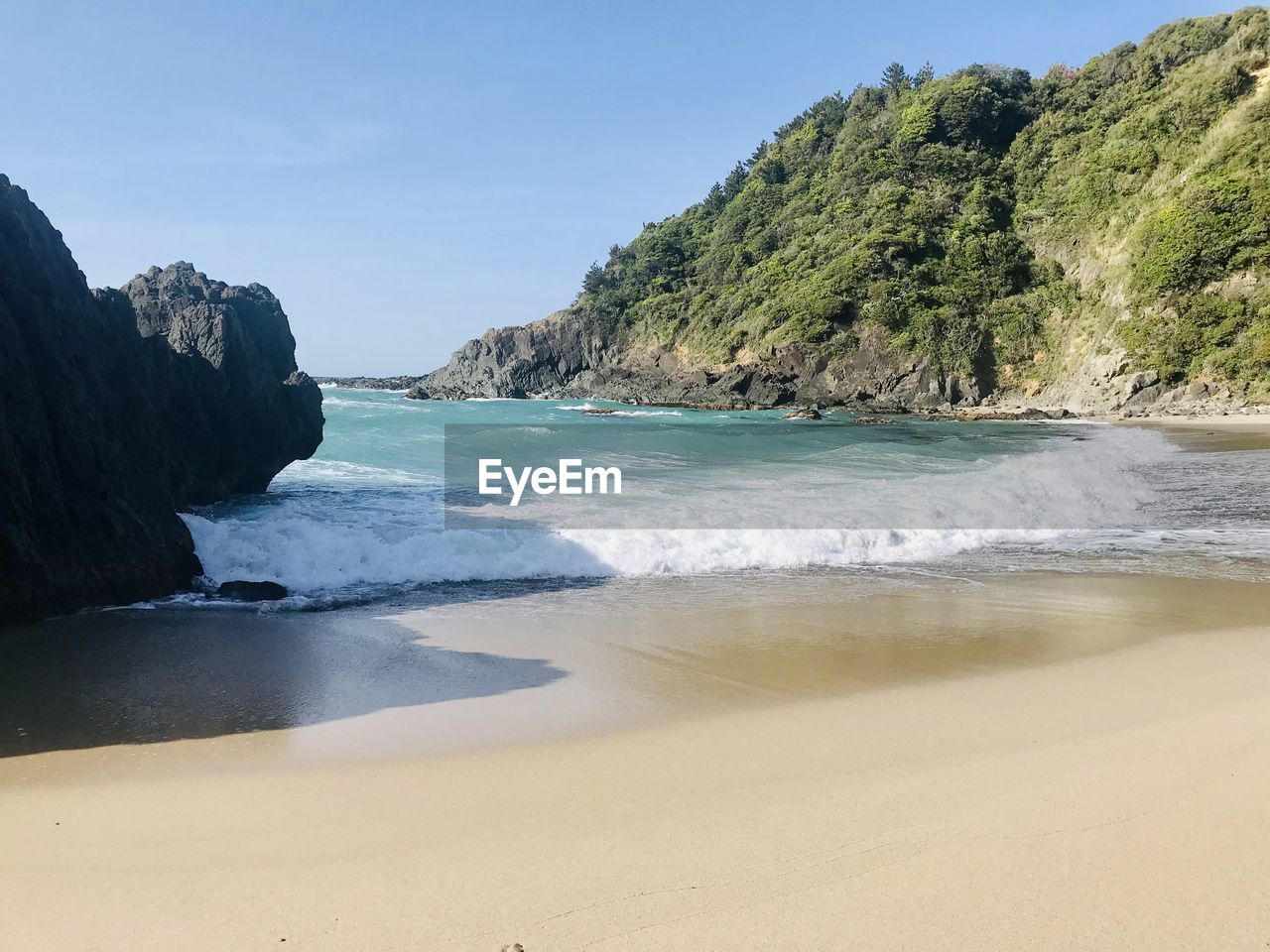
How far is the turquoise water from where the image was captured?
29.6ft

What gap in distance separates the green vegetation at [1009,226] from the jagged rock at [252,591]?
132 ft

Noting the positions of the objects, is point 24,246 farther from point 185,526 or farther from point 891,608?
point 891,608

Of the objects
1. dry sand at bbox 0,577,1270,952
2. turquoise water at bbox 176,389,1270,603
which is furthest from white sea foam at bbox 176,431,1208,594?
dry sand at bbox 0,577,1270,952

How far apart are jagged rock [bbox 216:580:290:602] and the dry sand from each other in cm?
363

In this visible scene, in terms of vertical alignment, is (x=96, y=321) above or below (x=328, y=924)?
above

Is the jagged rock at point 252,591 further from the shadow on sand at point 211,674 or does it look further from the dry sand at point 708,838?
the dry sand at point 708,838

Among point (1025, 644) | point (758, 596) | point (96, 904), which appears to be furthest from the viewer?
point (758, 596)

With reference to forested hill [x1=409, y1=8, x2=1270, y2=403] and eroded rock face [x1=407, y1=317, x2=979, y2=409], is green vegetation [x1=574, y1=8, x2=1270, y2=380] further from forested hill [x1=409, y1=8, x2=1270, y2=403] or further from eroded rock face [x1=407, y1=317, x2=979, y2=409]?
eroded rock face [x1=407, y1=317, x2=979, y2=409]

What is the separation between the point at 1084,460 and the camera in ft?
60.2

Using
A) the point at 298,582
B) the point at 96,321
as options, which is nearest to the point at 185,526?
the point at 298,582

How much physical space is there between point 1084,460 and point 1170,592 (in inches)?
478

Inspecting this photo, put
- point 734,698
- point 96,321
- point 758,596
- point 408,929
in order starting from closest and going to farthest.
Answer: point 408,929 → point 734,698 → point 758,596 → point 96,321

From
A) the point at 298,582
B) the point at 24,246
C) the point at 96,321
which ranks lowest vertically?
the point at 298,582

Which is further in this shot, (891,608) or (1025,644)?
(891,608)
